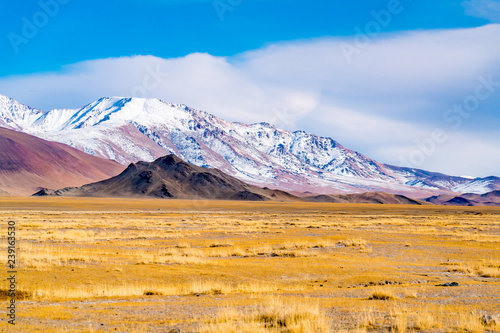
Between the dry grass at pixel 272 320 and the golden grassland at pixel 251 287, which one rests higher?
the dry grass at pixel 272 320

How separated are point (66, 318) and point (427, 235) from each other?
37.3 m

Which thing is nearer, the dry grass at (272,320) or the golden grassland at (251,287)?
the dry grass at (272,320)

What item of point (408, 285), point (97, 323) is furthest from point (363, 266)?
point (97, 323)

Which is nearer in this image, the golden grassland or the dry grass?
the dry grass

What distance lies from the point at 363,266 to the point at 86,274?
12.4 m

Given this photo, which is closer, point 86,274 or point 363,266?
point 86,274

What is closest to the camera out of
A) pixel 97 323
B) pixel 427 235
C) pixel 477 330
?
pixel 477 330

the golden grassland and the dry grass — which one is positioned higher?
the dry grass

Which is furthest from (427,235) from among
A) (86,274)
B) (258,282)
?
(86,274)

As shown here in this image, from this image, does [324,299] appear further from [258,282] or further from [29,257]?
[29,257]

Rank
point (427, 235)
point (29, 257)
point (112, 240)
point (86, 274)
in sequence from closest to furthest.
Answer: point (86, 274)
point (29, 257)
point (112, 240)
point (427, 235)

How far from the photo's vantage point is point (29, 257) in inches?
944

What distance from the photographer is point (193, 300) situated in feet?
51.3

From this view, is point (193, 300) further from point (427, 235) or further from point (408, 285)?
point (427, 235)
